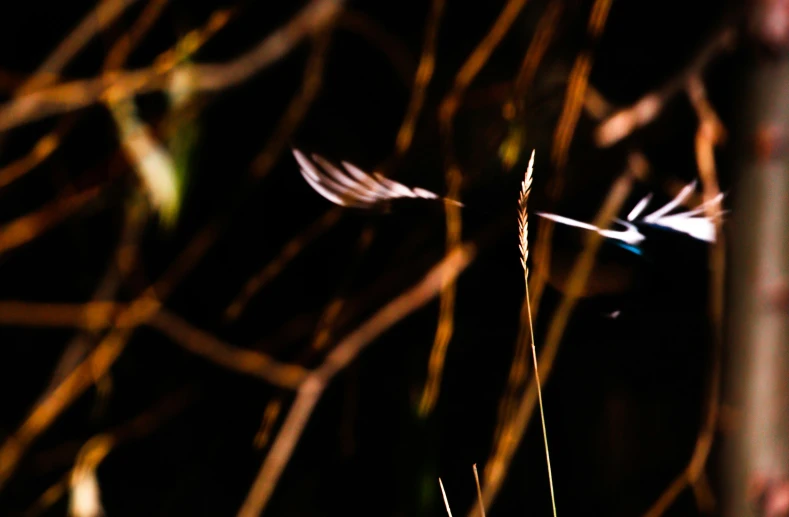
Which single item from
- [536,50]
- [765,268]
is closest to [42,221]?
[536,50]

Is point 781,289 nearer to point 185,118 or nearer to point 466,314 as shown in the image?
point 466,314

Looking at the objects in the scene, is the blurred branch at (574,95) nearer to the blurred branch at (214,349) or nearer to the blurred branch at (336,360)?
the blurred branch at (336,360)

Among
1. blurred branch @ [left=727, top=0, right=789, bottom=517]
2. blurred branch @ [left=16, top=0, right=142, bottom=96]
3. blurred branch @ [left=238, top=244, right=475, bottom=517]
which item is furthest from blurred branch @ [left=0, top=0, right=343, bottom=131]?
blurred branch @ [left=727, top=0, right=789, bottom=517]

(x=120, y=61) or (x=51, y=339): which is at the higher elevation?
(x=120, y=61)

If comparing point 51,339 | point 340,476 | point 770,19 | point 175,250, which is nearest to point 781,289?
point 770,19

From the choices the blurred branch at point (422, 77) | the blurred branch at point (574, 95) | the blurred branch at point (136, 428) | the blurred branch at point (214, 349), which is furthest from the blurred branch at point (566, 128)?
the blurred branch at point (136, 428)

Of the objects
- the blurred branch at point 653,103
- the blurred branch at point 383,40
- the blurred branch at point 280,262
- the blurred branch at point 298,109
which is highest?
the blurred branch at point 383,40
